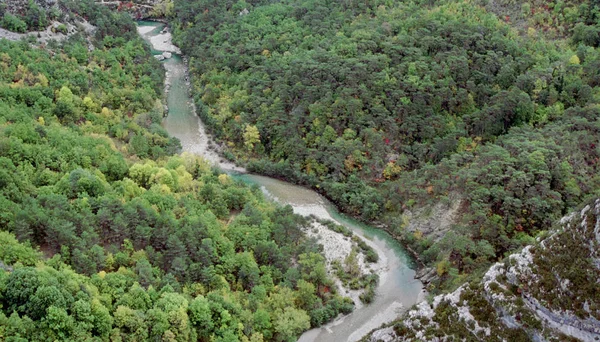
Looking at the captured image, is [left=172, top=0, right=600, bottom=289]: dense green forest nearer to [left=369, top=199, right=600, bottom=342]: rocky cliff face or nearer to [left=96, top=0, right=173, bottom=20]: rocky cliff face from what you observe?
[left=369, top=199, right=600, bottom=342]: rocky cliff face

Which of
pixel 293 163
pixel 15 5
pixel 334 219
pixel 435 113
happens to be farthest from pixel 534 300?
pixel 15 5

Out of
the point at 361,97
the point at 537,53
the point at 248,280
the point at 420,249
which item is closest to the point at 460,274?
the point at 420,249

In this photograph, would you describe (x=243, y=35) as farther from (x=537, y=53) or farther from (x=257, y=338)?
(x=257, y=338)

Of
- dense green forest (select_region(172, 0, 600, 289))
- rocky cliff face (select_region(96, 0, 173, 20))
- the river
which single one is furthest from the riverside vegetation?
rocky cliff face (select_region(96, 0, 173, 20))

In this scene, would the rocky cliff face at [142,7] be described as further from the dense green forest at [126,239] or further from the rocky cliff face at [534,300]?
the rocky cliff face at [534,300]

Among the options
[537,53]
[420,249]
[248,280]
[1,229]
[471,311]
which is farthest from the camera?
[537,53]

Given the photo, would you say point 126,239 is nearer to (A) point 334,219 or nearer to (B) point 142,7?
(A) point 334,219
